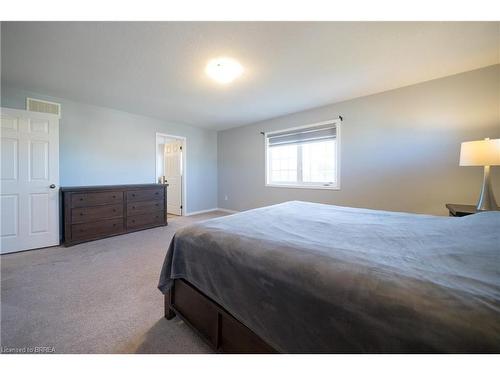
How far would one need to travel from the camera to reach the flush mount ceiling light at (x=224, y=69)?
211 centimetres

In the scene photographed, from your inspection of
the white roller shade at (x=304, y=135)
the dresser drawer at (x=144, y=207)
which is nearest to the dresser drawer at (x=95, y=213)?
the dresser drawer at (x=144, y=207)

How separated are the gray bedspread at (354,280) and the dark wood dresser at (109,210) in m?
2.40

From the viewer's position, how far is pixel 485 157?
6.11ft

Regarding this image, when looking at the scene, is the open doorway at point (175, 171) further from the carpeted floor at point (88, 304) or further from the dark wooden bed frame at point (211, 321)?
the dark wooden bed frame at point (211, 321)

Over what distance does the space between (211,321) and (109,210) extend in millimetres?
2919

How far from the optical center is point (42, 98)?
293 cm

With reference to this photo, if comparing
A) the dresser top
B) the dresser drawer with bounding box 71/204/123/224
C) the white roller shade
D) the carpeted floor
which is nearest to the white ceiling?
the white roller shade

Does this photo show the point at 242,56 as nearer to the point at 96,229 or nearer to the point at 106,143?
the point at 106,143

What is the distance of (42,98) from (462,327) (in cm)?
466

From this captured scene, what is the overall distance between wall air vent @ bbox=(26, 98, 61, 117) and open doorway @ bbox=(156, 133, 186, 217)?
6.06ft

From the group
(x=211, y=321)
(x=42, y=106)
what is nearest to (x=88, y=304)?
(x=211, y=321)

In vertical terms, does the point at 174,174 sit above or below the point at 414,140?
below
